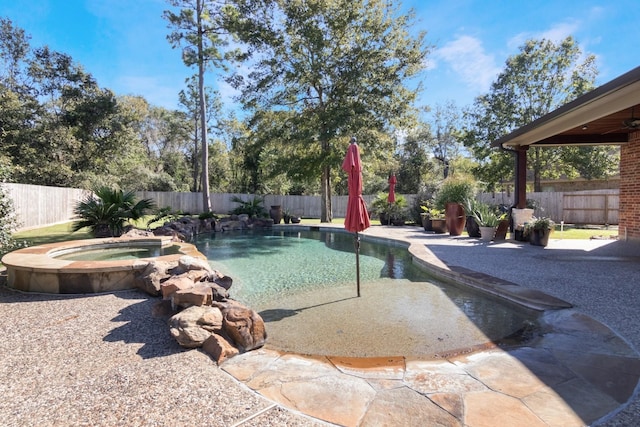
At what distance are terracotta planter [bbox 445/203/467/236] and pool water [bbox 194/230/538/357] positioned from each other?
3653 millimetres

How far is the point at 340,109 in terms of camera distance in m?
13.4

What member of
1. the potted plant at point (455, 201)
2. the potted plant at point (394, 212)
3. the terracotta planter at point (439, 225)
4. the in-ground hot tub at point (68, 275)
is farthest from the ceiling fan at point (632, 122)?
the in-ground hot tub at point (68, 275)

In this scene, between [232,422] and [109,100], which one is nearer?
[232,422]

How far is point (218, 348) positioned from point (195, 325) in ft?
1.14

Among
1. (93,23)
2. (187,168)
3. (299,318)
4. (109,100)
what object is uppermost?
(93,23)

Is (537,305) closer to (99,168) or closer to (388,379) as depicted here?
(388,379)

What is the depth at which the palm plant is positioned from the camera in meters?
7.77

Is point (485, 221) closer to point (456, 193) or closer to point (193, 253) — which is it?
point (456, 193)

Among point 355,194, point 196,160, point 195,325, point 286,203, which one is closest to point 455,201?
point 355,194

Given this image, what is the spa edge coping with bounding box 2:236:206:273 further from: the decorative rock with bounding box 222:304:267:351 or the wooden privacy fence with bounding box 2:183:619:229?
the wooden privacy fence with bounding box 2:183:619:229

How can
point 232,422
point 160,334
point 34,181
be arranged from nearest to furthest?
point 232,422
point 160,334
point 34,181

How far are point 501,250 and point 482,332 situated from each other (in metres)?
4.82

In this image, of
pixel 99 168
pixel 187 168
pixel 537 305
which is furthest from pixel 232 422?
pixel 187 168

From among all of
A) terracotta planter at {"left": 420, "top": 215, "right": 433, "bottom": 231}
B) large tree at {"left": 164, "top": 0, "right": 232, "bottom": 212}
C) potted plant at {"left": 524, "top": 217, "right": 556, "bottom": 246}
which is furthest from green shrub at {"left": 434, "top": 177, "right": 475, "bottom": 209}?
large tree at {"left": 164, "top": 0, "right": 232, "bottom": 212}
